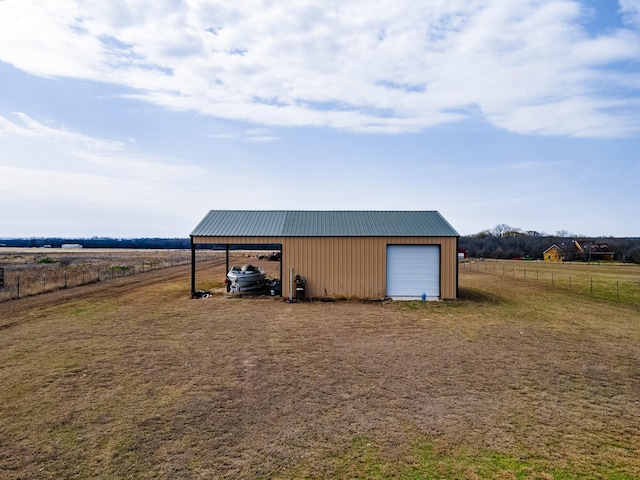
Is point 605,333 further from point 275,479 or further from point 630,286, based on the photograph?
point 630,286

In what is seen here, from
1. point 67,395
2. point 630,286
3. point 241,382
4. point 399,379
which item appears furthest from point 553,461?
point 630,286

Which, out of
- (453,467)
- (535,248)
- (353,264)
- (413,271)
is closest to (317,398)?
(453,467)

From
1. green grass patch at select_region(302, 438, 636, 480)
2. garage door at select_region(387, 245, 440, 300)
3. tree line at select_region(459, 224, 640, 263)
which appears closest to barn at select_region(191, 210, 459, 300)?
garage door at select_region(387, 245, 440, 300)

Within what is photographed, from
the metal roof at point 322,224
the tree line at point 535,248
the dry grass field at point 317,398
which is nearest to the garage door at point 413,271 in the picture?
the metal roof at point 322,224

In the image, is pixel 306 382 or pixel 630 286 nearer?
pixel 306 382

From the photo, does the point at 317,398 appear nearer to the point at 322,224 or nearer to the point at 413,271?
the point at 413,271

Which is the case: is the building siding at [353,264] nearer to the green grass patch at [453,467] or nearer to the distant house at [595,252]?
the green grass patch at [453,467]

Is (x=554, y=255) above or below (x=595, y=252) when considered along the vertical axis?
below
